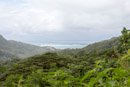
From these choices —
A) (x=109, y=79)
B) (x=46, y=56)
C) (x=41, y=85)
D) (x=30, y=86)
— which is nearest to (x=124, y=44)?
(x=109, y=79)

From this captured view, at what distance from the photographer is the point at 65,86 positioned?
21.9 feet

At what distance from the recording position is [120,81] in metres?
4.66

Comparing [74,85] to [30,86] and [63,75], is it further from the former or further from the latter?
[30,86]

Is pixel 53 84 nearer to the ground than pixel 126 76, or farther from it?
nearer to the ground

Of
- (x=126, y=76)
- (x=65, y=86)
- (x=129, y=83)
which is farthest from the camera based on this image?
(x=65, y=86)

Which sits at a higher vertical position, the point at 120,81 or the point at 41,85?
the point at 120,81

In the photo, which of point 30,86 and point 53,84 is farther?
point 30,86

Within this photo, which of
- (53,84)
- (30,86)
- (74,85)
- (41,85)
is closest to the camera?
(74,85)

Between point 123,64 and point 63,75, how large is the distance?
2.98m

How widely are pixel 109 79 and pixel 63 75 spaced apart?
2255mm

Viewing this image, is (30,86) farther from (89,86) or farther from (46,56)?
(46,56)

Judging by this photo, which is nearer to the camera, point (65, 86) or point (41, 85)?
point (65, 86)

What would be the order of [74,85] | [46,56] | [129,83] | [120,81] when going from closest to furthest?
[129,83] < [120,81] < [74,85] < [46,56]

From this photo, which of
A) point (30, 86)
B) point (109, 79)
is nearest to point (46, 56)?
point (30, 86)
